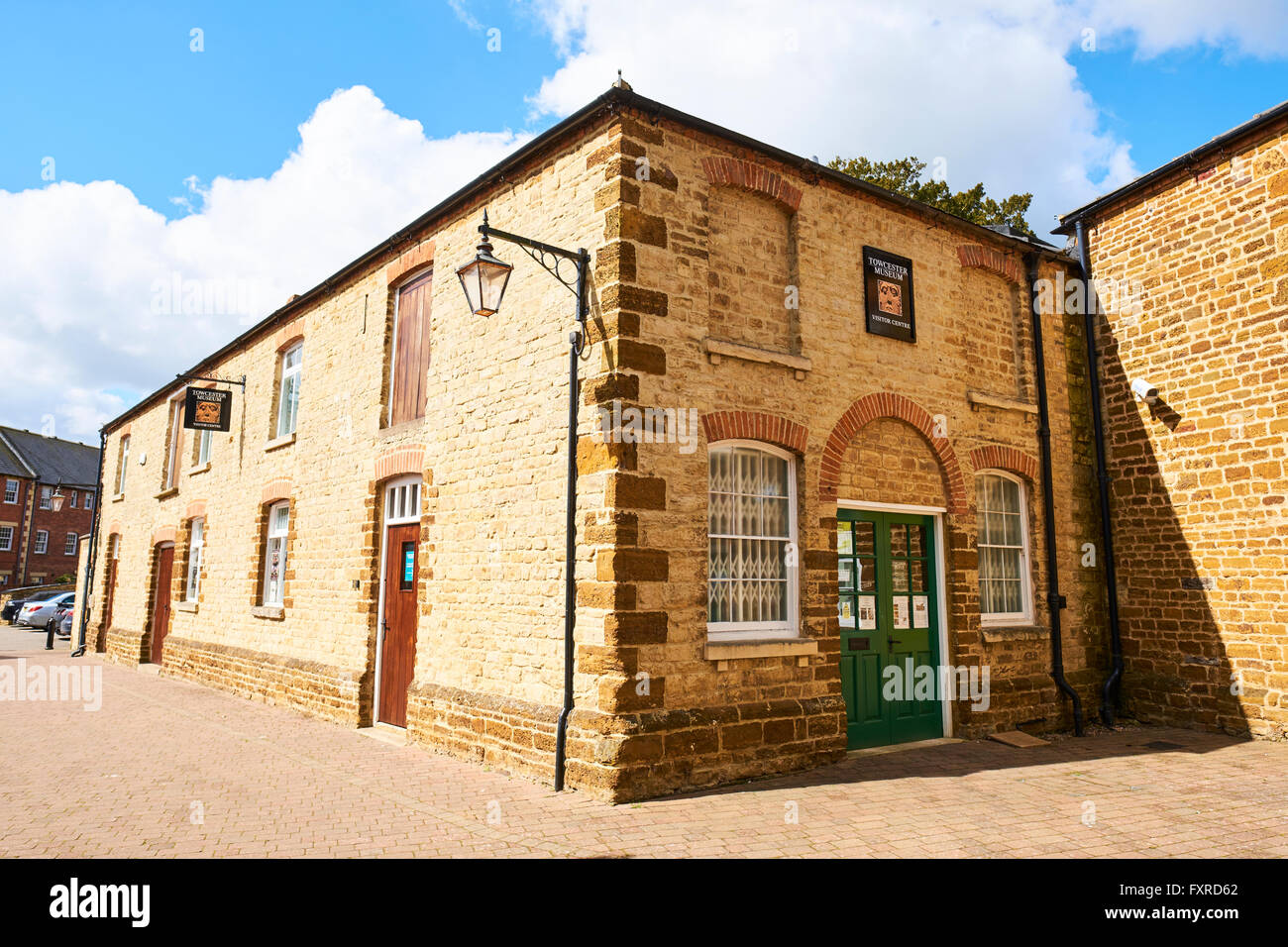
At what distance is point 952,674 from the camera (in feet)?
29.0

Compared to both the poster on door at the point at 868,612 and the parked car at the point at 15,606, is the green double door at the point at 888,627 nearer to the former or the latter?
the poster on door at the point at 868,612

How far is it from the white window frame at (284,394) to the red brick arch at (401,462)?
3.44 meters

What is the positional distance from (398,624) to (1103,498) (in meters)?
9.22

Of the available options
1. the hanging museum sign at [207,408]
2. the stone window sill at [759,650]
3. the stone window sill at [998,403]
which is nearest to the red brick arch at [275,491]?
the hanging museum sign at [207,408]

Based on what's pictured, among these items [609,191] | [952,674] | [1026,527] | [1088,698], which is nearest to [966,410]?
[1026,527]

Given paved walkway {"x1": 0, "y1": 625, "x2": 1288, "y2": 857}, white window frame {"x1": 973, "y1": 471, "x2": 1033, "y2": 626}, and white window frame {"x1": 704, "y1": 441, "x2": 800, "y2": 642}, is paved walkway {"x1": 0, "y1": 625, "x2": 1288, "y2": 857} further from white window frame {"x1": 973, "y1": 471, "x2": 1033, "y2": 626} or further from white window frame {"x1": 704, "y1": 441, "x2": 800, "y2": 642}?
white window frame {"x1": 973, "y1": 471, "x2": 1033, "y2": 626}

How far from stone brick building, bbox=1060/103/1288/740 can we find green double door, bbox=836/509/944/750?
10.9ft

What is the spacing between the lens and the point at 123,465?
68.8 feet

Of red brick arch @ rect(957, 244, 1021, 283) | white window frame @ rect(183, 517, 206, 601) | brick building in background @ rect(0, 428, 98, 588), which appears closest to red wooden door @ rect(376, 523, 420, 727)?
red brick arch @ rect(957, 244, 1021, 283)

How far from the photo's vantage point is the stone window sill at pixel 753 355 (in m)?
7.26

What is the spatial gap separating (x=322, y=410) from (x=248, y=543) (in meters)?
3.17

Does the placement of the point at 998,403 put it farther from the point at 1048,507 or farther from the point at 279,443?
the point at 279,443

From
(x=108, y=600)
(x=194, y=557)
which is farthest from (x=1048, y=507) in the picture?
(x=108, y=600)

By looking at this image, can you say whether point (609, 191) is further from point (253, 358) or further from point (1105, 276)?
point (253, 358)
